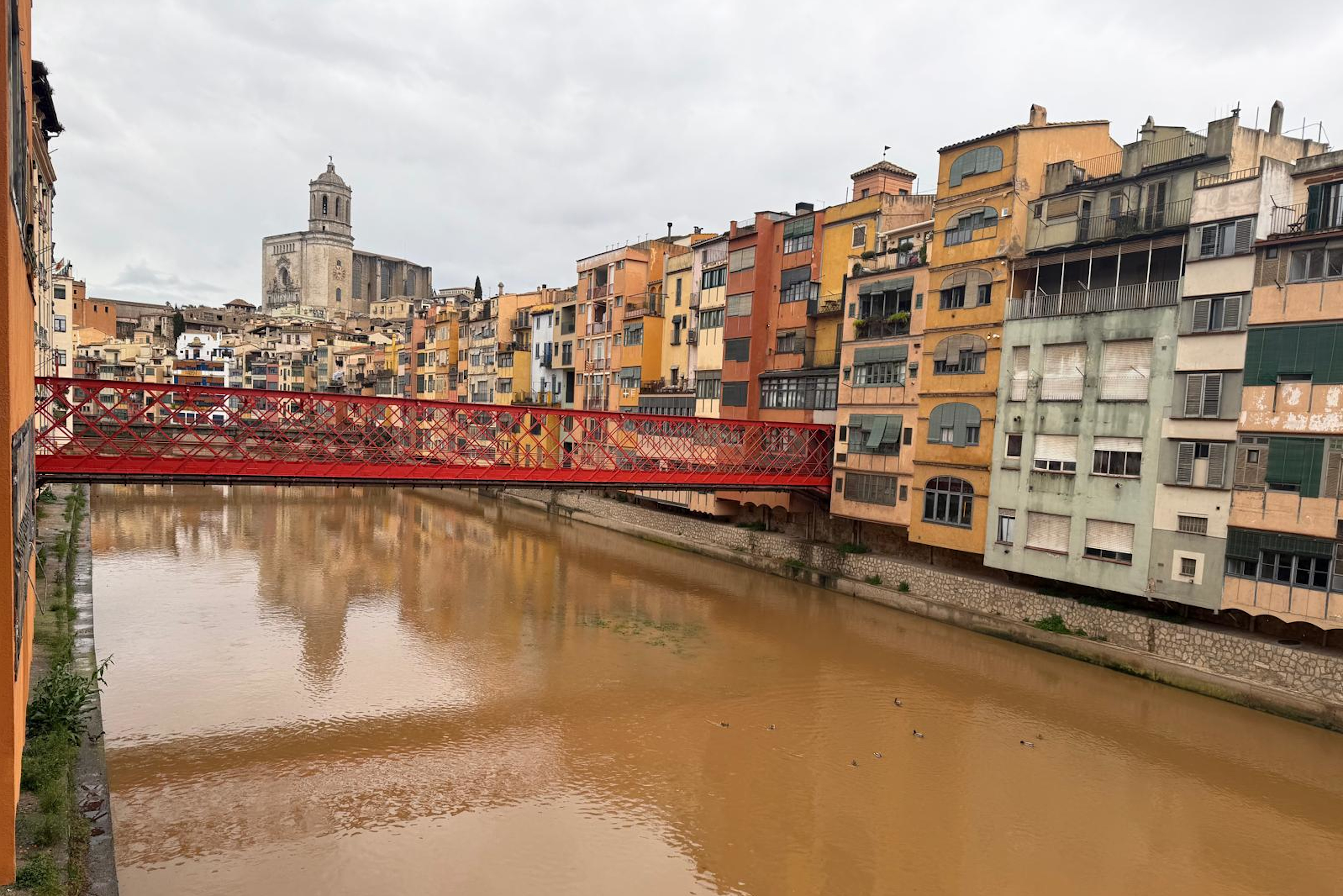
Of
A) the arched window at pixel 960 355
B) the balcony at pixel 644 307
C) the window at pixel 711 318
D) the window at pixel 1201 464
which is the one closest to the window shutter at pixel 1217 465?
the window at pixel 1201 464

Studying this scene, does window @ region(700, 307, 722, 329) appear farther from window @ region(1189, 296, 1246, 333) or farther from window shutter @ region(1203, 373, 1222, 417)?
window shutter @ region(1203, 373, 1222, 417)

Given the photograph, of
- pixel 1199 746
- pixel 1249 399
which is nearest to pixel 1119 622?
pixel 1199 746

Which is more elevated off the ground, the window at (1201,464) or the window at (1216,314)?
the window at (1216,314)

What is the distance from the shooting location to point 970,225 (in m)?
25.3

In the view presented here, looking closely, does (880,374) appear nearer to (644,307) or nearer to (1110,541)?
(1110,541)

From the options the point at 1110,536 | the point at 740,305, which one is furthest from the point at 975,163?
the point at 740,305

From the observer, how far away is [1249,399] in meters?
18.5

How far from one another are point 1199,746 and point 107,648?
25.0 meters

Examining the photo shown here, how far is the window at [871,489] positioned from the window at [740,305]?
9.37 metres

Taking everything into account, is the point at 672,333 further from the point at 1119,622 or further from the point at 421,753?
the point at 421,753

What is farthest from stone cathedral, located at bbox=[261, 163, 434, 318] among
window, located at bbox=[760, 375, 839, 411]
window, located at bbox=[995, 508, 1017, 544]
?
window, located at bbox=[995, 508, 1017, 544]

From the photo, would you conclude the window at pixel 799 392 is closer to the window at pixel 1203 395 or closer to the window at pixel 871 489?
the window at pixel 871 489

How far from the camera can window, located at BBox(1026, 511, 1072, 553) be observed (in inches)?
886

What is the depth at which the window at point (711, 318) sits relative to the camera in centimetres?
3650
